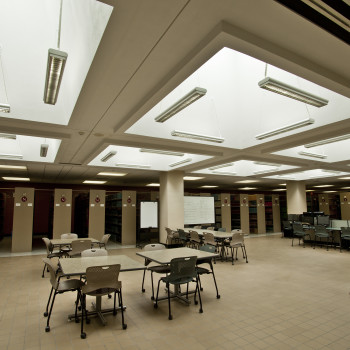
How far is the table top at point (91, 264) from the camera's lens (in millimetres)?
3380

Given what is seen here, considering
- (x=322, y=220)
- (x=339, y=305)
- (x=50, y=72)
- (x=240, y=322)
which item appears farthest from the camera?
(x=322, y=220)

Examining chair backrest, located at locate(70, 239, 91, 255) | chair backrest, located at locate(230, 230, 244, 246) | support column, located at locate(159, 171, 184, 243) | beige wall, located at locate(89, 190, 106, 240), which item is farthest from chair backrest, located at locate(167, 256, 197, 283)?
beige wall, located at locate(89, 190, 106, 240)

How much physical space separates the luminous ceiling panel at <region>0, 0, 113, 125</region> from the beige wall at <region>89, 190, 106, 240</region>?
653 centimetres

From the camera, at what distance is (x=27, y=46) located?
327 centimetres

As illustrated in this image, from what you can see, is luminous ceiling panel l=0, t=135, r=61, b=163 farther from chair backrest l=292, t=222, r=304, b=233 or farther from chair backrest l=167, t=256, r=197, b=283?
chair backrest l=292, t=222, r=304, b=233

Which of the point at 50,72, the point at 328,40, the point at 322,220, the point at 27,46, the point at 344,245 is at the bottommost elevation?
the point at 344,245

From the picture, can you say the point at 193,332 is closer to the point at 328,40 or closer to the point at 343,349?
the point at 343,349

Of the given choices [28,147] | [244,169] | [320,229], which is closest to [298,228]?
[320,229]

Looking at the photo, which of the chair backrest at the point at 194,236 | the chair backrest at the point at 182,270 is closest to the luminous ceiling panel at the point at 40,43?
the chair backrest at the point at 182,270

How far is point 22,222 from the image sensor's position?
960cm

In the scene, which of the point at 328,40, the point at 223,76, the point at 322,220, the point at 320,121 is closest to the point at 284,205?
the point at 322,220

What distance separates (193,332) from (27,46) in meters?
4.20

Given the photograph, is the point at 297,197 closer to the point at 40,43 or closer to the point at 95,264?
the point at 95,264

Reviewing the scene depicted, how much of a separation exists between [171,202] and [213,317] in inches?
245
